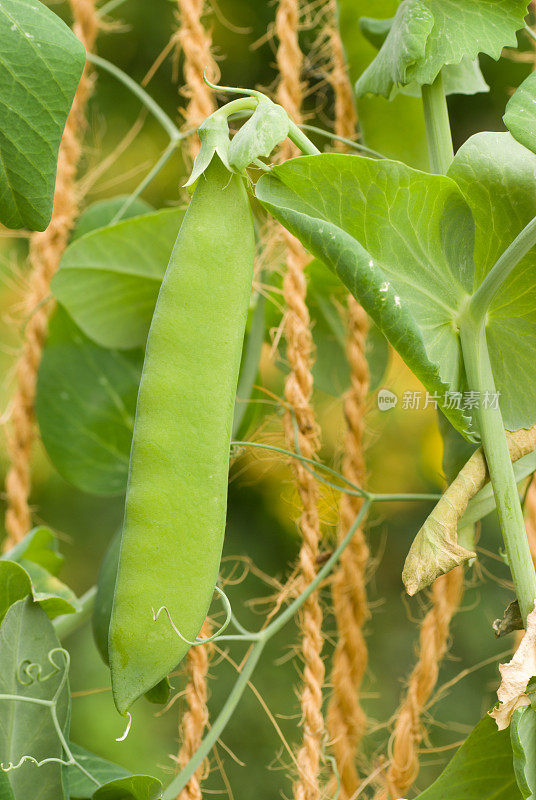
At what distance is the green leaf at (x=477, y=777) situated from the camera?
281 millimetres

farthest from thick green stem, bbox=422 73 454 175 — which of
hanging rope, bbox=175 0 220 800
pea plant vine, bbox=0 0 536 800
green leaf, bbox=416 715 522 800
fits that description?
green leaf, bbox=416 715 522 800

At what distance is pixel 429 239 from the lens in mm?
273

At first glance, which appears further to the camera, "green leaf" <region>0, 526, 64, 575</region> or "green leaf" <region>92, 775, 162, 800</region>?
"green leaf" <region>0, 526, 64, 575</region>

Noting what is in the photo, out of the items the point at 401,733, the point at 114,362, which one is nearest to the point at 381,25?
the point at 114,362

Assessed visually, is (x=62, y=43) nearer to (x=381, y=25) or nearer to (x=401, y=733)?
(x=381, y=25)

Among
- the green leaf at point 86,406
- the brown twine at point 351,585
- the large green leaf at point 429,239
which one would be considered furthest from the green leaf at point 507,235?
the green leaf at point 86,406

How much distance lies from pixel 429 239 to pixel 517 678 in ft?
0.48

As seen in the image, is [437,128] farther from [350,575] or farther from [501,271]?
[350,575]

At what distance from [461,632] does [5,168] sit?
54cm

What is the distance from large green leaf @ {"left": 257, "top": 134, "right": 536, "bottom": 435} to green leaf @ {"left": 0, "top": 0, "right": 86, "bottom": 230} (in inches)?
3.4

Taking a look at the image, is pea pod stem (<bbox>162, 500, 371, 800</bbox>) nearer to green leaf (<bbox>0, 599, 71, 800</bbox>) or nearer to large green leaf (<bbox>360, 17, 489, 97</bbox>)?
green leaf (<bbox>0, 599, 71, 800</bbox>)

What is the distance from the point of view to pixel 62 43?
0.92 feet

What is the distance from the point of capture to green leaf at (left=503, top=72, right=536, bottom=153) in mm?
242

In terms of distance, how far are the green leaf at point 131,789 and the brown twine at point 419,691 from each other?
117mm
